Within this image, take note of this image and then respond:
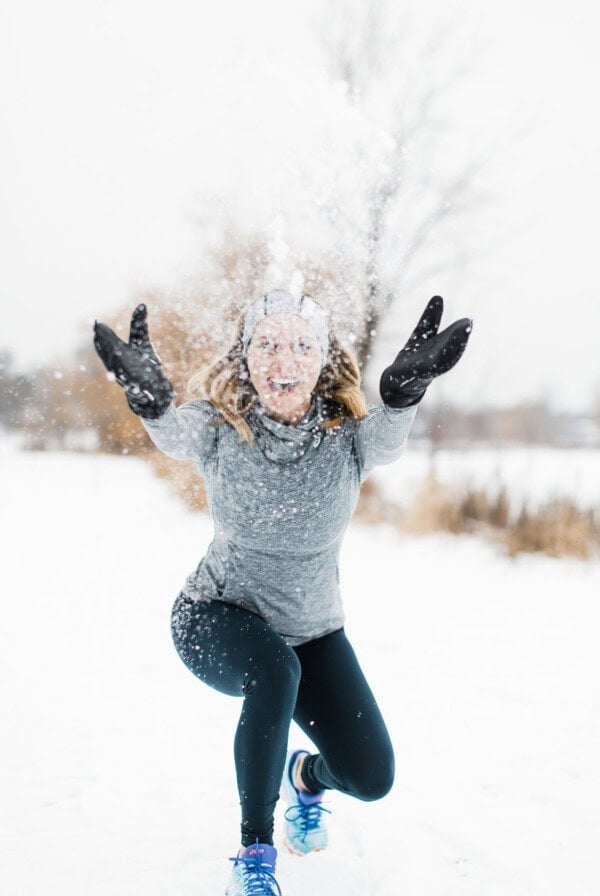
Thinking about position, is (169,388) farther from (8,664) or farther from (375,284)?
(375,284)

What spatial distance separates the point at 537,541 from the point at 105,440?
138 inches

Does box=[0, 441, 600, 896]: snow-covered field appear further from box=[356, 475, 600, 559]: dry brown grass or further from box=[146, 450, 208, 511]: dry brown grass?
box=[146, 450, 208, 511]: dry brown grass

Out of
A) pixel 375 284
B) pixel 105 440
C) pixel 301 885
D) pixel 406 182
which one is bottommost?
pixel 301 885

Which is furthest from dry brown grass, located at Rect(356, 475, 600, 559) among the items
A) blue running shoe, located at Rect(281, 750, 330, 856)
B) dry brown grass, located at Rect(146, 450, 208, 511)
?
blue running shoe, located at Rect(281, 750, 330, 856)

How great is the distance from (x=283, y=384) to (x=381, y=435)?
0.82 ft

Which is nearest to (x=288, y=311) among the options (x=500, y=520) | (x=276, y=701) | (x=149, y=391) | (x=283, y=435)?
(x=283, y=435)

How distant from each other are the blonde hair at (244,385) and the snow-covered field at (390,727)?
1.07 m

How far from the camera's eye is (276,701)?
4.15ft

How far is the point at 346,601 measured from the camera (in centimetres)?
402

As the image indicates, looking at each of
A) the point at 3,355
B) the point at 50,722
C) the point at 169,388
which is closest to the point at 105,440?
the point at 3,355

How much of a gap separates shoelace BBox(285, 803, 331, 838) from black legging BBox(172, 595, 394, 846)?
8 cm

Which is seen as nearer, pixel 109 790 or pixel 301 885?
pixel 301 885

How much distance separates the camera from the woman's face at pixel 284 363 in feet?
4.62

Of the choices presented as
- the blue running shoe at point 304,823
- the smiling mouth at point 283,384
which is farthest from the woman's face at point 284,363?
the blue running shoe at point 304,823
